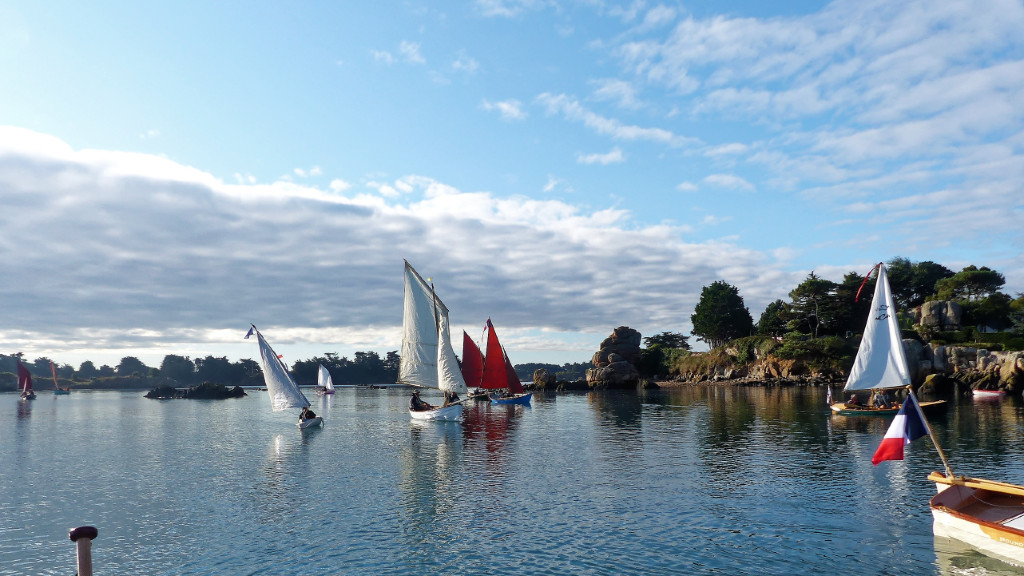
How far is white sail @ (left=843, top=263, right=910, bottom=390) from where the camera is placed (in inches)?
1623

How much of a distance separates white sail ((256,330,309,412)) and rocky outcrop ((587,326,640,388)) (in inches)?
4137

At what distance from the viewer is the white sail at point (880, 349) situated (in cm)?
4123

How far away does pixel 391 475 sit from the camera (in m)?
39.8

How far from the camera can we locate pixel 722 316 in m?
186

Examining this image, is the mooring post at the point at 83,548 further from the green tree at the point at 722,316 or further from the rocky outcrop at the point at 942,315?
the green tree at the point at 722,316

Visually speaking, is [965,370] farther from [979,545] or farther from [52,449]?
[52,449]

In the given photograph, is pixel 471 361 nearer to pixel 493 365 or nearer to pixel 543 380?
pixel 493 365

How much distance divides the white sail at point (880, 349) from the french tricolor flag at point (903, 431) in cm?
1695

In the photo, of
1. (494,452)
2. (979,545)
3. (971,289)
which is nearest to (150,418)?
(494,452)

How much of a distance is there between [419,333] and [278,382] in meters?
16.1

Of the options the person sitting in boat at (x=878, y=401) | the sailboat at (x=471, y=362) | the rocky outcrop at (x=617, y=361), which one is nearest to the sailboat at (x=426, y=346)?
the sailboat at (x=471, y=362)

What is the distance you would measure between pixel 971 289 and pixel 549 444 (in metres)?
138

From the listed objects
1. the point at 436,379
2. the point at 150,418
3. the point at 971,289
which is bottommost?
the point at 150,418

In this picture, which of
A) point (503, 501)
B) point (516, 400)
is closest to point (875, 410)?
point (516, 400)
